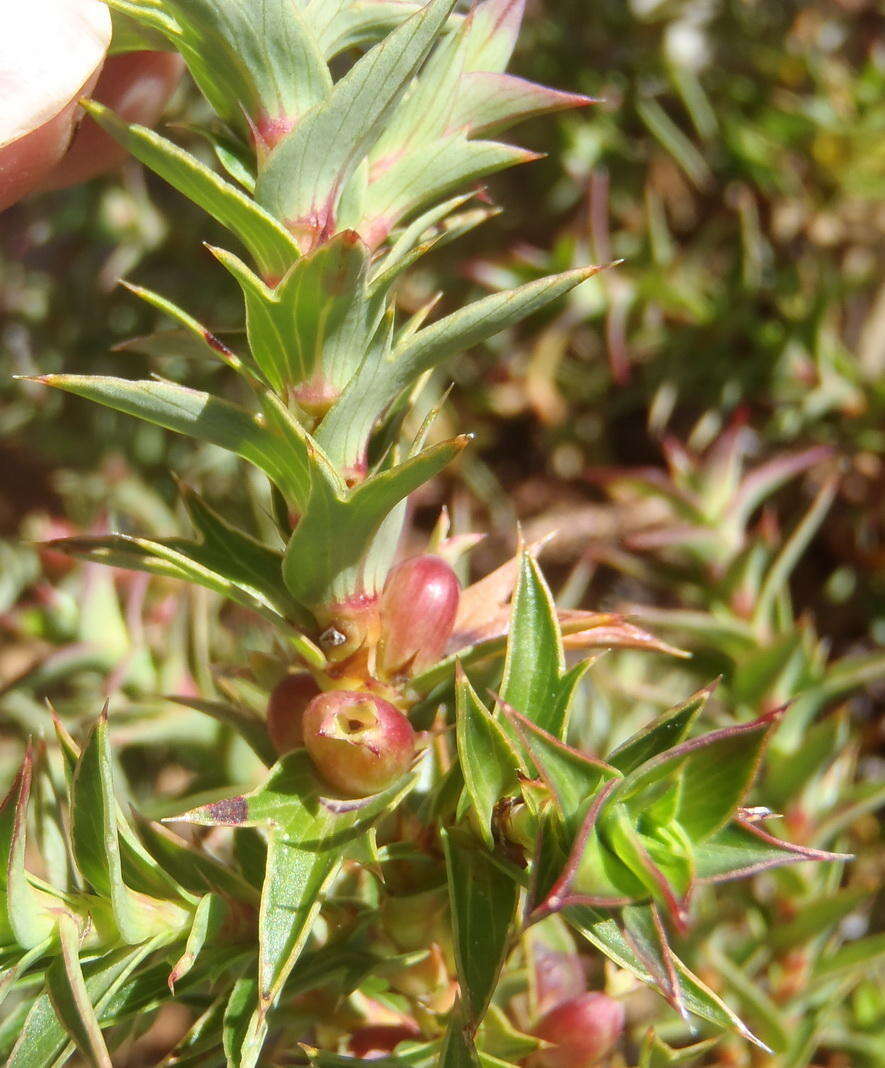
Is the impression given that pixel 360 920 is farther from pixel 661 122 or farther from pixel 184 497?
pixel 661 122

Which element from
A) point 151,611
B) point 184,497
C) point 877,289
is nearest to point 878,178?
point 877,289

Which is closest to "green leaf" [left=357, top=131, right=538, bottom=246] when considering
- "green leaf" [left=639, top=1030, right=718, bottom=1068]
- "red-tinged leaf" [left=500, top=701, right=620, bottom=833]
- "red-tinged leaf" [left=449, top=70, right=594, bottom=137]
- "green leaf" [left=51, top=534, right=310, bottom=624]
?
"red-tinged leaf" [left=449, top=70, right=594, bottom=137]

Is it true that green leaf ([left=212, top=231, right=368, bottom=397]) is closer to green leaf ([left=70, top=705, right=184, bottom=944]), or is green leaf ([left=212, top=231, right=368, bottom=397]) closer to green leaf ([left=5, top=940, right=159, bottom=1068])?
green leaf ([left=70, top=705, right=184, bottom=944])

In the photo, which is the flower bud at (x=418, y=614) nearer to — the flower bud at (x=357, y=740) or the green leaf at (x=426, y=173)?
the flower bud at (x=357, y=740)

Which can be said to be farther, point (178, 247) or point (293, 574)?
point (178, 247)

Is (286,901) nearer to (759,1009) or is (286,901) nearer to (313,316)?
(313,316)
